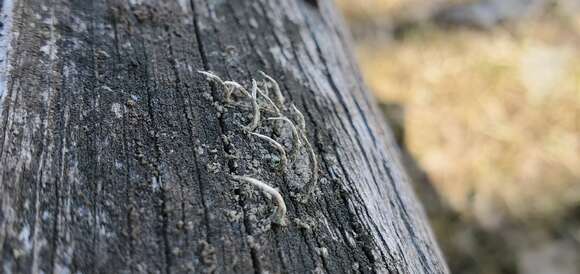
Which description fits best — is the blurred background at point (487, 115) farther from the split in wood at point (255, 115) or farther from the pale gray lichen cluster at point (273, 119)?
the split in wood at point (255, 115)

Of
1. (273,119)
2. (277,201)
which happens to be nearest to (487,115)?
(273,119)

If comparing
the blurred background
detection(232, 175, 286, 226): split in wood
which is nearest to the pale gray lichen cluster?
detection(232, 175, 286, 226): split in wood

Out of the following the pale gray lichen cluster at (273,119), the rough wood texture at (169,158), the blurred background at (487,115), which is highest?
the pale gray lichen cluster at (273,119)

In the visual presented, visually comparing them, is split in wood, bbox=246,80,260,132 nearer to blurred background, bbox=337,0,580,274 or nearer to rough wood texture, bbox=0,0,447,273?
rough wood texture, bbox=0,0,447,273

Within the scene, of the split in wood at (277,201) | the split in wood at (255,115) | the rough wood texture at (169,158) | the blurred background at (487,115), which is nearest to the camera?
the rough wood texture at (169,158)

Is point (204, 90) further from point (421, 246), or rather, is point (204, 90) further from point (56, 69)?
point (421, 246)

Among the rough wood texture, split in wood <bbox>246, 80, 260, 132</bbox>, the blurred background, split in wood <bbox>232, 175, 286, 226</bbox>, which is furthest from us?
the blurred background

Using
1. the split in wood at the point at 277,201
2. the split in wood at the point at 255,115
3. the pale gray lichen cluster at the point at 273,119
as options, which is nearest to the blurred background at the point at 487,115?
the pale gray lichen cluster at the point at 273,119
